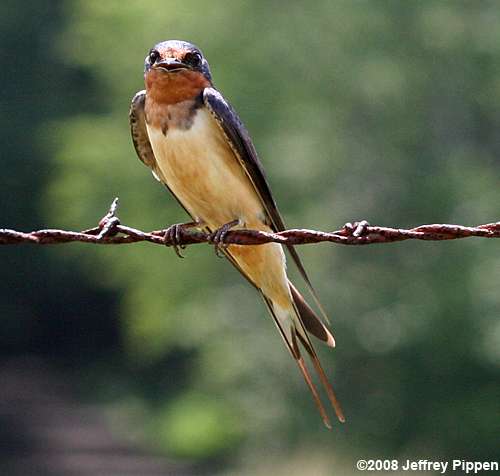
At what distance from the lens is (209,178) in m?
5.76

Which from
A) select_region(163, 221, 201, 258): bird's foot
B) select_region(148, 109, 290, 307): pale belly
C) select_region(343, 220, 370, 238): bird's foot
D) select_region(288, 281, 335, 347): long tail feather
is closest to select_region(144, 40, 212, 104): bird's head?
select_region(148, 109, 290, 307): pale belly

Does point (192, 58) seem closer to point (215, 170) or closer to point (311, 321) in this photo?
point (215, 170)

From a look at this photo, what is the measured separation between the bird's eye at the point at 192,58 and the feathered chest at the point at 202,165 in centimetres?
24

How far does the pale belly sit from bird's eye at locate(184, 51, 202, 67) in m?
0.26

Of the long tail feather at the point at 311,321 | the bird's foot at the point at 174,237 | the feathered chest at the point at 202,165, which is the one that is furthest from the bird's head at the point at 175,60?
the long tail feather at the point at 311,321

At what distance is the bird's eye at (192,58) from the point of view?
6000 mm

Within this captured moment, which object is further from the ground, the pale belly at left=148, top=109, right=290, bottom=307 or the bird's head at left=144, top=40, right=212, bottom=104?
the bird's head at left=144, top=40, right=212, bottom=104

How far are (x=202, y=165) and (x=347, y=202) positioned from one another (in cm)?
1110

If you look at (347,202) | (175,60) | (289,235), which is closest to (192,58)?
(175,60)

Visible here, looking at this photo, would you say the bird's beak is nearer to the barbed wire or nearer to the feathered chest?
the feathered chest

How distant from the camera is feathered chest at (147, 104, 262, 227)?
575 cm

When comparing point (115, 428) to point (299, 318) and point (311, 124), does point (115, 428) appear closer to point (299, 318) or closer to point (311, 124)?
point (311, 124)

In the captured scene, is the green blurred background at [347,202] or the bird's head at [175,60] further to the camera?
the green blurred background at [347,202]

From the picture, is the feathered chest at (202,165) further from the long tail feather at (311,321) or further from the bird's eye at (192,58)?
the long tail feather at (311,321)
